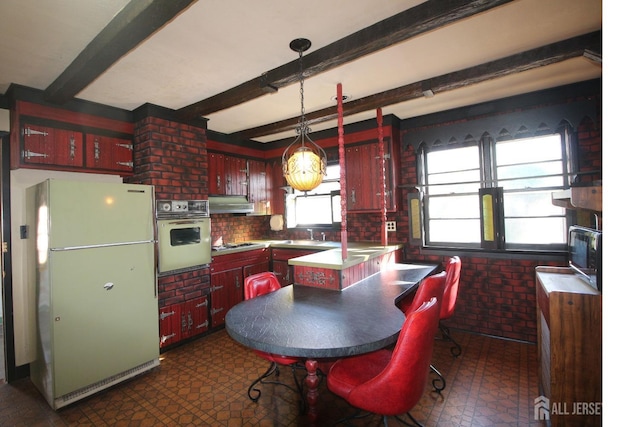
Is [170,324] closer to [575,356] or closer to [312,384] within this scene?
[312,384]

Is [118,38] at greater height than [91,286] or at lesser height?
greater

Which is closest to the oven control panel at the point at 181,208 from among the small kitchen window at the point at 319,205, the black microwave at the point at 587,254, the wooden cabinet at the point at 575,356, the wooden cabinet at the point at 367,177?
the small kitchen window at the point at 319,205

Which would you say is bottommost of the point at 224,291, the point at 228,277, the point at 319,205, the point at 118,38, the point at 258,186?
the point at 224,291

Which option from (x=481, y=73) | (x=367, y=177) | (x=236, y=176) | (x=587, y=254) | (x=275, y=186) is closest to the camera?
(x=587, y=254)

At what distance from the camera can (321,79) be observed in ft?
9.39

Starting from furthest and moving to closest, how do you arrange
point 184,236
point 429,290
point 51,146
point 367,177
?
1. point 367,177
2. point 184,236
3. point 51,146
4. point 429,290

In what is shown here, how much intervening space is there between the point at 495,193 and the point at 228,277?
354 centimetres

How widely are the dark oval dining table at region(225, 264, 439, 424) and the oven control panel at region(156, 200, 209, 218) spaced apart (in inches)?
70.6

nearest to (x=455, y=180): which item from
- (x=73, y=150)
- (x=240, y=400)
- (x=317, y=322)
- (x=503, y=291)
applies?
(x=503, y=291)

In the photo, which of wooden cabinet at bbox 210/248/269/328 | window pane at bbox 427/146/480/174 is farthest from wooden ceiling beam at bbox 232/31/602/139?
wooden cabinet at bbox 210/248/269/328

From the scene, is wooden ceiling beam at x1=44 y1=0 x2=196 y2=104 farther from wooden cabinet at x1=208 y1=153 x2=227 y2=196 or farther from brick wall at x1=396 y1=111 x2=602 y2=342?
brick wall at x1=396 y1=111 x2=602 y2=342

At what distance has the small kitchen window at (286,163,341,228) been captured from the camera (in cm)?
478

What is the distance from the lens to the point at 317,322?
1688mm
